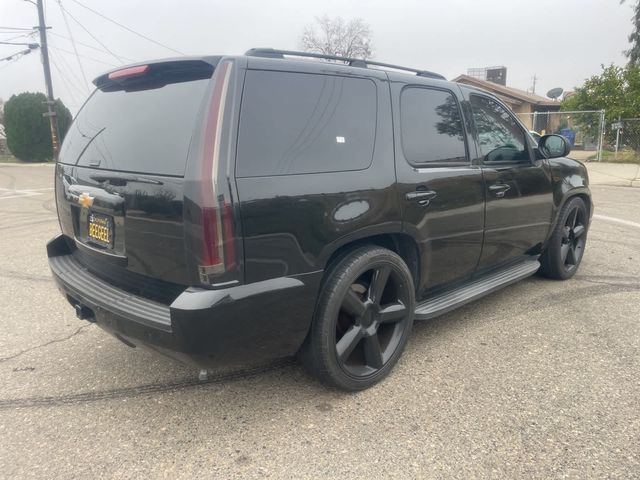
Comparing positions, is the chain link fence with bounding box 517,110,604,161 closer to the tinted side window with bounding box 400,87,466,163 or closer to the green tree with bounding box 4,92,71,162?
the tinted side window with bounding box 400,87,466,163

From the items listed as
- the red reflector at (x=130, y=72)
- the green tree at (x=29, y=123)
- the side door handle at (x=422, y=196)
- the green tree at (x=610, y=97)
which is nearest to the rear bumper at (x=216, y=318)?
the side door handle at (x=422, y=196)

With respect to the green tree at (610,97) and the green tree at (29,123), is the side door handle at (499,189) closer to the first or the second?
the green tree at (610,97)

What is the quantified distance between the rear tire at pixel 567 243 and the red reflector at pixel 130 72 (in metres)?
3.63

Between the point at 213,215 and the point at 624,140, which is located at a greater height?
the point at 624,140

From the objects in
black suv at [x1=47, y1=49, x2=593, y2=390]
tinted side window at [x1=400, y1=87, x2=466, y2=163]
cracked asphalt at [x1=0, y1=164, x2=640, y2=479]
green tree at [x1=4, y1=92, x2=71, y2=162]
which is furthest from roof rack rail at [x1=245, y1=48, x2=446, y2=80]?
green tree at [x1=4, y1=92, x2=71, y2=162]

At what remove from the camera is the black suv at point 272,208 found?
2.20 meters

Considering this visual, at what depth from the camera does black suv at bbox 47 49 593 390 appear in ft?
7.22

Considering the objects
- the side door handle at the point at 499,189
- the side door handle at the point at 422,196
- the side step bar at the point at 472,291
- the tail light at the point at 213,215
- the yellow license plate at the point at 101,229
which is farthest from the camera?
the side door handle at the point at 499,189

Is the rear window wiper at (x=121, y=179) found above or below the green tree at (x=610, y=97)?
below

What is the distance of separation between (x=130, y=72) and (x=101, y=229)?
2.80 feet

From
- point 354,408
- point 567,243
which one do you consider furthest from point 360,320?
point 567,243

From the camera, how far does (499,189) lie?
363cm

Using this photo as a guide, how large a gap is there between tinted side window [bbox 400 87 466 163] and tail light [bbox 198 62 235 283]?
4.15 feet

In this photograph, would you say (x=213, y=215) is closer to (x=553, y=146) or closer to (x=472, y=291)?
(x=472, y=291)
